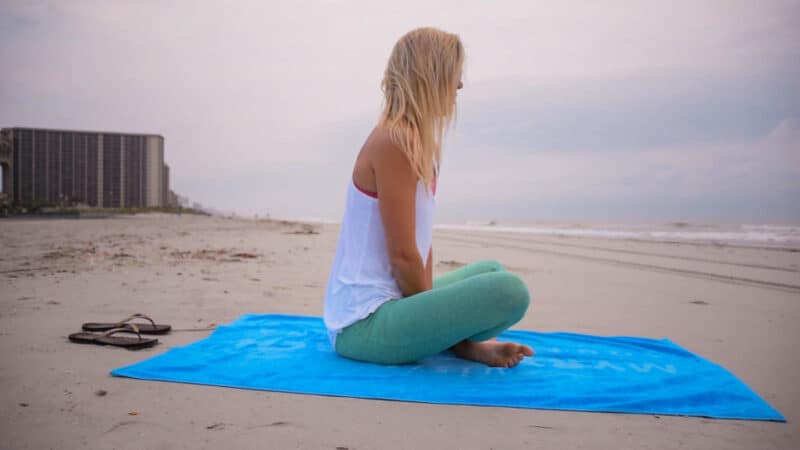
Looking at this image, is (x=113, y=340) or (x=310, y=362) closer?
(x=310, y=362)

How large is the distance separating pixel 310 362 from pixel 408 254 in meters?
0.73

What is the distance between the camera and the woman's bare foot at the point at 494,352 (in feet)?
6.94

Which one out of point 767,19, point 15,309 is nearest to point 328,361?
point 15,309

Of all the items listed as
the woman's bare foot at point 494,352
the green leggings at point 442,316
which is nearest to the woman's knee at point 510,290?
the green leggings at point 442,316

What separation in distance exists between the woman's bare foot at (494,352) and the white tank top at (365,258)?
475 mm

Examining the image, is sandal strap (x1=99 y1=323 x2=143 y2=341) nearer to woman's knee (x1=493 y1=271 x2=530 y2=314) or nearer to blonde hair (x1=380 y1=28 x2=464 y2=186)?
blonde hair (x1=380 y1=28 x2=464 y2=186)

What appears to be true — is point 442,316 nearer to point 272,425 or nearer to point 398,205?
point 398,205

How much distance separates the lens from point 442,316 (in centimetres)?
185

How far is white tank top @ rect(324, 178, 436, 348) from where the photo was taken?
2012 mm

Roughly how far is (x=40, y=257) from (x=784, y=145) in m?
19.7

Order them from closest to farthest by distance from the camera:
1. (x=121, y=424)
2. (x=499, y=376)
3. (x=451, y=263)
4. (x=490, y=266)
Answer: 1. (x=121, y=424)
2. (x=499, y=376)
3. (x=490, y=266)
4. (x=451, y=263)

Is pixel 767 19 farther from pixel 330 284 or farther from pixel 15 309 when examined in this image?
pixel 15 309

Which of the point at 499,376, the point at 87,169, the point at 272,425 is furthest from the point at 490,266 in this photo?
the point at 87,169

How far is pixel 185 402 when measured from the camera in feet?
5.46
